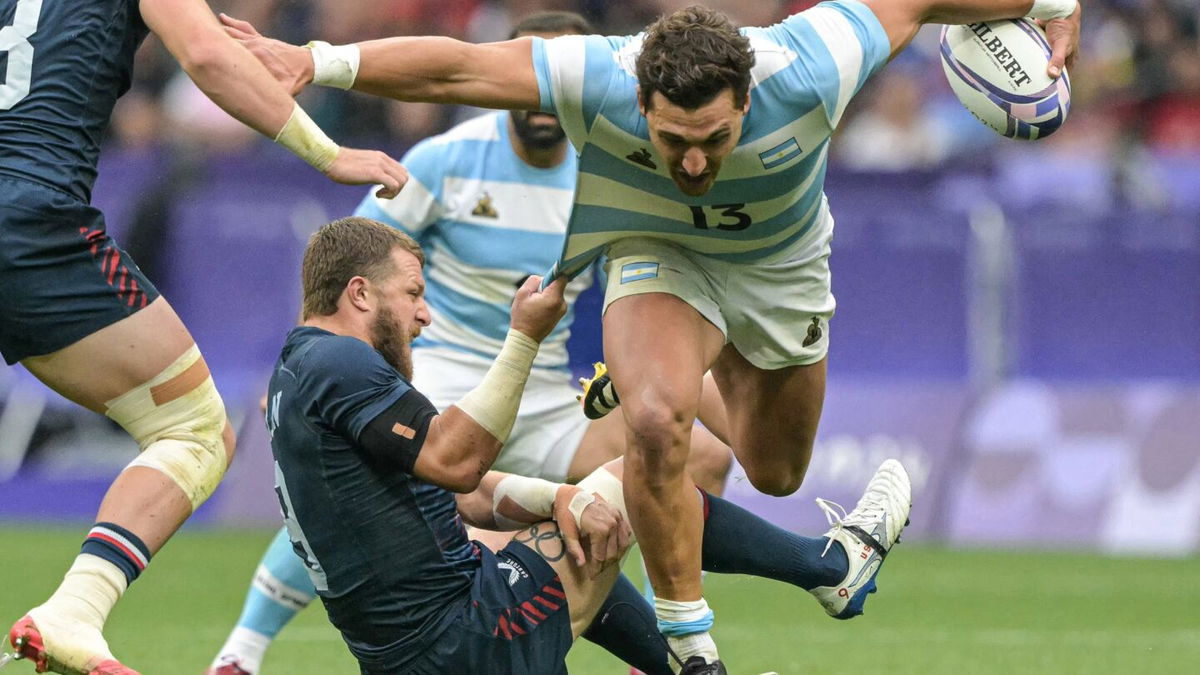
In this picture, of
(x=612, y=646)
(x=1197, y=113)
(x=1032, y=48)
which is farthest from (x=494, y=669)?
(x=1197, y=113)

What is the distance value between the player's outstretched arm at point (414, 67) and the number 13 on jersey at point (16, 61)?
59 centimetres

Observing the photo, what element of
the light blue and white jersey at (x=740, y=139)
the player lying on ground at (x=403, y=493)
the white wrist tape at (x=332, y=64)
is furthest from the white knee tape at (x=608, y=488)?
the white wrist tape at (x=332, y=64)

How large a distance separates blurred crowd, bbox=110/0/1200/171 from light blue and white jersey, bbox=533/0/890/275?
781 cm

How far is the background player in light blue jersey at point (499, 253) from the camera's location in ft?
23.7

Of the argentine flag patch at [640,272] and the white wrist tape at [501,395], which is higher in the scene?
the white wrist tape at [501,395]

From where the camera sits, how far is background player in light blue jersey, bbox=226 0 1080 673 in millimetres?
5066

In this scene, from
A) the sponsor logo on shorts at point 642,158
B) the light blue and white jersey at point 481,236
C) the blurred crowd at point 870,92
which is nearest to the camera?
the sponsor logo on shorts at point 642,158

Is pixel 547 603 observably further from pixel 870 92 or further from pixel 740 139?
pixel 870 92

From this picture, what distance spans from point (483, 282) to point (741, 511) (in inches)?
83.4

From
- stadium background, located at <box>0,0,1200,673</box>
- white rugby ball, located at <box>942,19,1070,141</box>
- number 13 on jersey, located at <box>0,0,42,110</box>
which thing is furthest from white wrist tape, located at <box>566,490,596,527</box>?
stadium background, located at <box>0,0,1200,673</box>

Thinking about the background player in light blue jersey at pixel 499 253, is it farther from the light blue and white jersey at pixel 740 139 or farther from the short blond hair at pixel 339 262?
the short blond hair at pixel 339 262

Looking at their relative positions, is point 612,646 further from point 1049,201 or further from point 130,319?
point 1049,201

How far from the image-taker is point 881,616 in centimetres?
880

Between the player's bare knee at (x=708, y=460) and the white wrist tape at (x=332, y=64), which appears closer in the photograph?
the white wrist tape at (x=332, y=64)
